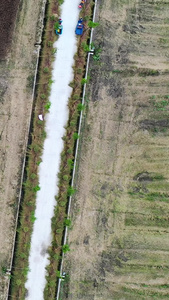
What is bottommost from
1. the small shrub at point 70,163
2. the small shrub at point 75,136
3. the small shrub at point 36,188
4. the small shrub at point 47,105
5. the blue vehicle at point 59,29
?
the small shrub at point 36,188

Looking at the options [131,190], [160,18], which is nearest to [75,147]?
[131,190]

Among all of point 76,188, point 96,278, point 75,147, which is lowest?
point 96,278

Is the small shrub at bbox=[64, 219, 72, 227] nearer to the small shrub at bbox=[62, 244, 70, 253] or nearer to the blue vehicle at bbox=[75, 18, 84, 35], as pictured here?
the small shrub at bbox=[62, 244, 70, 253]

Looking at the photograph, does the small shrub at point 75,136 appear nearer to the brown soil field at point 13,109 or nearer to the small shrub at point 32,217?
the brown soil field at point 13,109

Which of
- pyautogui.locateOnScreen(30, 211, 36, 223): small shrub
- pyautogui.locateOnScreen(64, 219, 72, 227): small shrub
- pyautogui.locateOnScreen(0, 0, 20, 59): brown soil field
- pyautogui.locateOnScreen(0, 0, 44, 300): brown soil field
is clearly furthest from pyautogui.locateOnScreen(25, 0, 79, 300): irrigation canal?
pyautogui.locateOnScreen(0, 0, 20, 59): brown soil field

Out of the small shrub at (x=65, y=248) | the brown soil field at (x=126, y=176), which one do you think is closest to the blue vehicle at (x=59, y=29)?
the brown soil field at (x=126, y=176)

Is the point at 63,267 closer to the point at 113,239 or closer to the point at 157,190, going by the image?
the point at 113,239

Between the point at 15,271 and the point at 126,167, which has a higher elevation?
the point at 126,167
